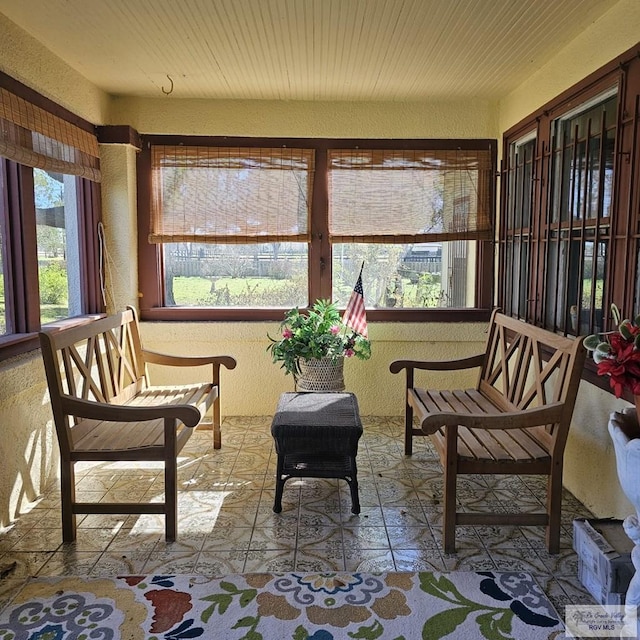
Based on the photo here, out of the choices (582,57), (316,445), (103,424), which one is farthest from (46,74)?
(582,57)

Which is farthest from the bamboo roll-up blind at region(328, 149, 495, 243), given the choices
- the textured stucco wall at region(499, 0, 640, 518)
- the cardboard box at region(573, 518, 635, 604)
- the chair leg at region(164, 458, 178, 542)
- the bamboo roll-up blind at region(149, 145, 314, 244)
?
the cardboard box at region(573, 518, 635, 604)

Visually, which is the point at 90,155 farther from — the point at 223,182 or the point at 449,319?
the point at 449,319

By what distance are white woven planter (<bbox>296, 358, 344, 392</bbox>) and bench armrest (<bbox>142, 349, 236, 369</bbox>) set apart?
0.50 m

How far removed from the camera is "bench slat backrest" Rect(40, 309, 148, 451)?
257 cm

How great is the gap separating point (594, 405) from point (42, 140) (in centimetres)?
315

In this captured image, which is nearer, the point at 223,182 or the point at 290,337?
the point at 290,337

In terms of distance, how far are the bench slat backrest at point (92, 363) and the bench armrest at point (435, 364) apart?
162cm

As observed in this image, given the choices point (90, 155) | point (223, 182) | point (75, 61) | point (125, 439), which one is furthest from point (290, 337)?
point (75, 61)

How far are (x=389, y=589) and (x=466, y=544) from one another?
516mm

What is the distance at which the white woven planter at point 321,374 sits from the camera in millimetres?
3879

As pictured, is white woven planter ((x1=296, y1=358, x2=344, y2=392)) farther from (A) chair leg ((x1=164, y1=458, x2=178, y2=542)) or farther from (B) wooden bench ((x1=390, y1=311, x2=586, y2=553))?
(A) chair leg ((x1=164, y1=458, x2=178, y2=542))

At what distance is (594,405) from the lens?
2803mm

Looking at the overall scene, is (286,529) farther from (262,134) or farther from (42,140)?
(262,134)

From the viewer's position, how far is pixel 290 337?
156 inches
